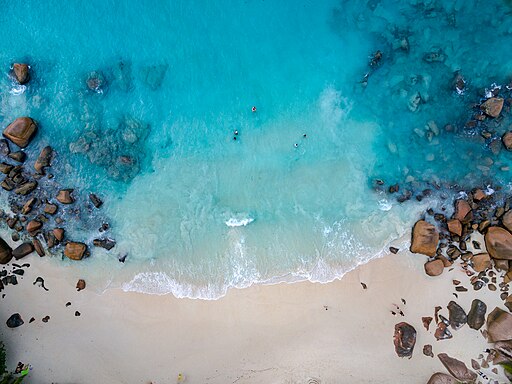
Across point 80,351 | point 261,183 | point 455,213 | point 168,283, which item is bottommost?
point 80,351

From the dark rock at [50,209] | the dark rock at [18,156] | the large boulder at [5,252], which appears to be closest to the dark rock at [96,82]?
the dark rock at [18,156]

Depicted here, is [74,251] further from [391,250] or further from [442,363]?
[442,363]

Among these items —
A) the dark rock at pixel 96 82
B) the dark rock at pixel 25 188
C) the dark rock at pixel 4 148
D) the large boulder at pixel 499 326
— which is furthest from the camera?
the dark rock at pixel 96 82

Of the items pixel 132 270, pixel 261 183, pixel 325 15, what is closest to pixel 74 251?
pixel 132 270

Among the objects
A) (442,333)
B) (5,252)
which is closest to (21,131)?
(5,252)

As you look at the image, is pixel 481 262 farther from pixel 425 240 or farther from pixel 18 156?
pixel 18 156

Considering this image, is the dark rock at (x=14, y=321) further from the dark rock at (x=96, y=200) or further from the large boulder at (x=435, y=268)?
the large boulder at (x=435, y=268)

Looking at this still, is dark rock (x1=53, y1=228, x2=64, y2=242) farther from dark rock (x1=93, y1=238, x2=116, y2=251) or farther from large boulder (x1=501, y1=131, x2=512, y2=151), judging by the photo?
large boulder (x1=501, y1=131, x2=512, y2=151)

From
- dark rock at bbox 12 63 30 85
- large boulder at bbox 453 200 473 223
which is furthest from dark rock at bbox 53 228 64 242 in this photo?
large boulder at bbox 453 200 473 223
